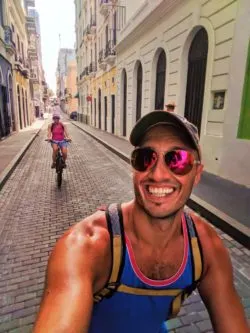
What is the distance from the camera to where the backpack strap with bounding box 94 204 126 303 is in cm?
119

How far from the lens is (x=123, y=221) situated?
1.33 metres

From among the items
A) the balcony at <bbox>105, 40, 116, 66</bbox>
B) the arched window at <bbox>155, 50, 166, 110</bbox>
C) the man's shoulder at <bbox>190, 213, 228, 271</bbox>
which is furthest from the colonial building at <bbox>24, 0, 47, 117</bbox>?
the man's shoulder at <bbox>190, 213, 228, 271</bbox>

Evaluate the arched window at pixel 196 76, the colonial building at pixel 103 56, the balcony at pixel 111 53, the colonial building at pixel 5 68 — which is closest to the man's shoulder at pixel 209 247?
the arched window at pixel 196 76

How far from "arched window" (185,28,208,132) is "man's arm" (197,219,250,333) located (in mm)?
7752

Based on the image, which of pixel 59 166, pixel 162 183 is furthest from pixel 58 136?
pixel 162 183

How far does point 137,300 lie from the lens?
3.92 feet

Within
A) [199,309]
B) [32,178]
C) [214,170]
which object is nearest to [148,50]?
[214,170]

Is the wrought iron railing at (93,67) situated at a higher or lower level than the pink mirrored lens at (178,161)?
higher

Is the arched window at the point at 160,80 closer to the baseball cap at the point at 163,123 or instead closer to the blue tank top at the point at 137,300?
the baseball cap at the point at 163,123

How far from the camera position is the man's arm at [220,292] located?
1283 millimetres

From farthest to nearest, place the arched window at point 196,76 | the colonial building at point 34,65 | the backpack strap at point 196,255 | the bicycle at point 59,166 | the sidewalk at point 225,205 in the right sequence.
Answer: the colonial building at point 34,65 → the arched window at point 196,76 → the bicycle at point 59,166 → the sidewalk at point 225,205 → the backpack strap at point 196,255

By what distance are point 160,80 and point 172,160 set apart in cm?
1141

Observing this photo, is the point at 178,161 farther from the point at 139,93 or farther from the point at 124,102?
the point at 124,102

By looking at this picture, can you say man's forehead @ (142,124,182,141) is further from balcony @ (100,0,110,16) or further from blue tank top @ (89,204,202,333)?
balcony @ (100,0,110,16)
